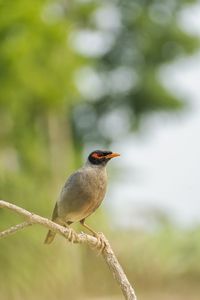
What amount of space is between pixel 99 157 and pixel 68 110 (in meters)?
26.6

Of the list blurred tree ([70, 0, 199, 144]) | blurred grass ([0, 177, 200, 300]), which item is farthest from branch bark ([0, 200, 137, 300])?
blurred tree ([70, 0, 199, 144])

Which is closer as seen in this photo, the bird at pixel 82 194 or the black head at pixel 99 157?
the bird at pixel 82 194

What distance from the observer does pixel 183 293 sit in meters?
19.0

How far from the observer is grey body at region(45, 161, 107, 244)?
547cm

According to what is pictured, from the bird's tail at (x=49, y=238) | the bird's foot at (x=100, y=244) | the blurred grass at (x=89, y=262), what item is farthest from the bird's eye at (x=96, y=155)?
the blurred grass at (x=89, y=262)

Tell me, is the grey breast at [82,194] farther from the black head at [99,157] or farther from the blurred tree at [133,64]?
the blurred tree at [133,64]

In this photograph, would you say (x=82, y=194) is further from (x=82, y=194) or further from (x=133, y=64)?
(x=133, y=64)

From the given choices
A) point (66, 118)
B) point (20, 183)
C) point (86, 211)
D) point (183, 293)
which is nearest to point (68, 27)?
point (66, 118)

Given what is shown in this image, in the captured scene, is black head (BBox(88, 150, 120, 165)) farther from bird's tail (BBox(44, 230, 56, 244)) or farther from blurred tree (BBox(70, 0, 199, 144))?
blurred tree (BBox(70, 0, 199, 144))

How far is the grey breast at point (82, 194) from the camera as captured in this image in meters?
5.46

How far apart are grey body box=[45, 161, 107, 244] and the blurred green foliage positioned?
26.1 ft

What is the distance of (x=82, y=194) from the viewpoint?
18.0 ft

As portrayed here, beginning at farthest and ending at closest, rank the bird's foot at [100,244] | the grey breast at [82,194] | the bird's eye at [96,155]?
the bird's eye at [96,155]
the grey breast at [82,194]
the bird's foot at [100,244]

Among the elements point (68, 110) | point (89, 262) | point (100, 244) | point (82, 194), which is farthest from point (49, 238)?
point (68, 110)
